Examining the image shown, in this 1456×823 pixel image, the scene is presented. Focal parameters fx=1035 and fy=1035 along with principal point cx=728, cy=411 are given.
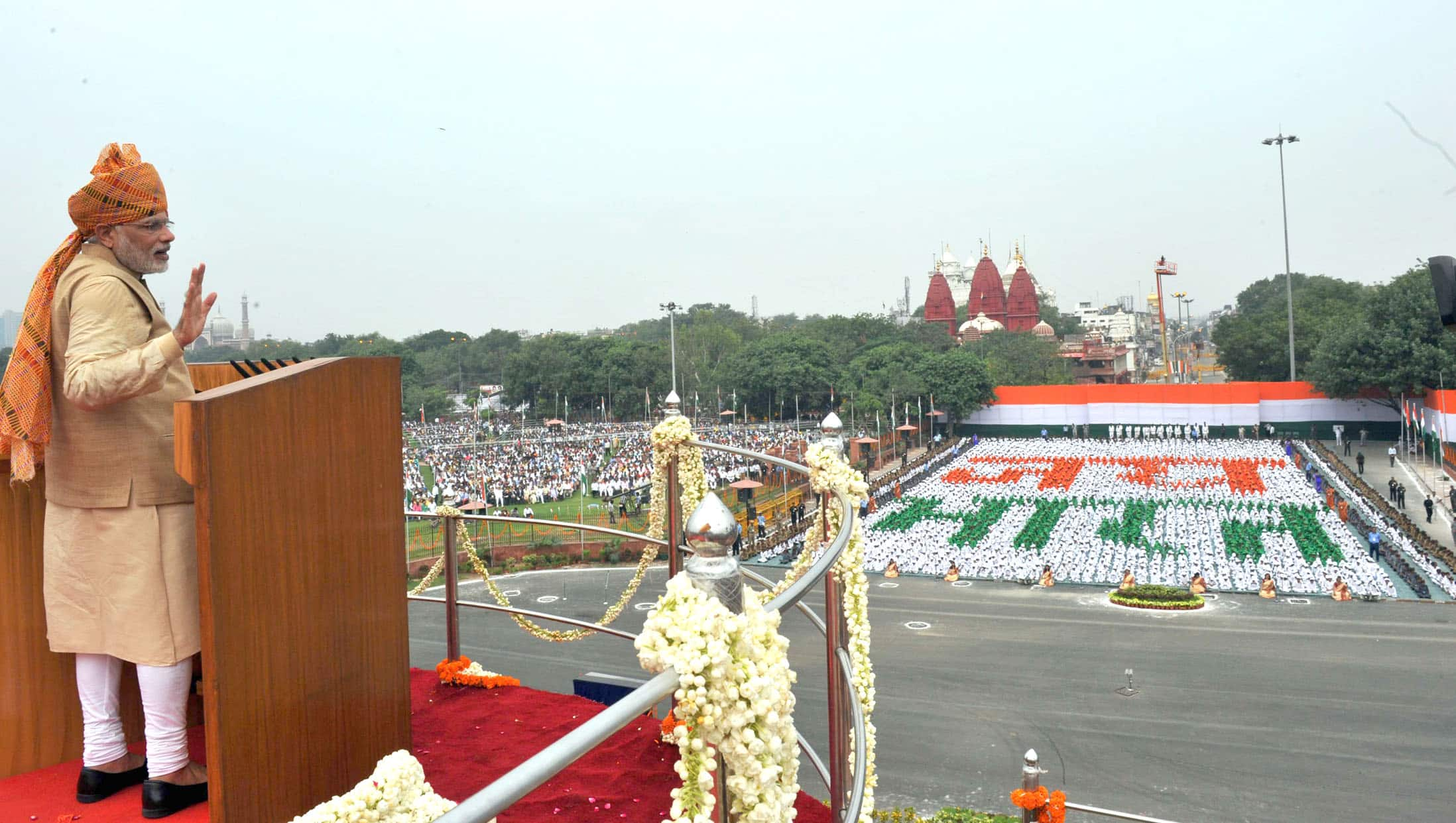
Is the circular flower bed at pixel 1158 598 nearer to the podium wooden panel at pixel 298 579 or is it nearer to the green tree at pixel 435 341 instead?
the podium wooden panel at pixel 298 579

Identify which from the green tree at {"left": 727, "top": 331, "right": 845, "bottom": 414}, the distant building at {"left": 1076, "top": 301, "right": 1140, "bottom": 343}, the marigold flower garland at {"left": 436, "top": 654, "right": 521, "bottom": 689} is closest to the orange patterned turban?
the marigold flower garland at {"left": 436, "top": 654, "right": 521, "bottom": 689}

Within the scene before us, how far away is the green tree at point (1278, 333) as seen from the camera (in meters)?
48.9

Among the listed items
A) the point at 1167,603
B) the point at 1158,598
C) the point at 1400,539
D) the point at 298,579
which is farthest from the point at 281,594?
the point at 1400,539

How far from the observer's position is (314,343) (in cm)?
1329

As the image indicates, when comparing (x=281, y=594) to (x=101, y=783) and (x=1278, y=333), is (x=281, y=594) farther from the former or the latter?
(x=1278, y=333)

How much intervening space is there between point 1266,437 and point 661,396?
2372cm

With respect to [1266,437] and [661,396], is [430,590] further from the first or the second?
[1266,437]

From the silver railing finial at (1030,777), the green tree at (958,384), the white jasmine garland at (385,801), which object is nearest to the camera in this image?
the white jasmine garland at (385,801)

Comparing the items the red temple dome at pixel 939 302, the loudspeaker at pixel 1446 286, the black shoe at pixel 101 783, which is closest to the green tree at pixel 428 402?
the black shoe at pixel 101 783

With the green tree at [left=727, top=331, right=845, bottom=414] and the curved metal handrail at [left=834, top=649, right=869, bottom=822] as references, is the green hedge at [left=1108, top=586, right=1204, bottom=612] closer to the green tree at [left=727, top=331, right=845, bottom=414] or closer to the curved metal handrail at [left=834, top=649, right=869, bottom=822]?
the curved metal handrail at [left=834, top=649, right=869, bottom=822]

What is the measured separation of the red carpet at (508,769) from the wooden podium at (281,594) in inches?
7.3

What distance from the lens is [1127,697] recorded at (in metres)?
13.1

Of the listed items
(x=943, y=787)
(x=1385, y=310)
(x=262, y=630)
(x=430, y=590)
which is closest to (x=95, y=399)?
(x=262, y=630)

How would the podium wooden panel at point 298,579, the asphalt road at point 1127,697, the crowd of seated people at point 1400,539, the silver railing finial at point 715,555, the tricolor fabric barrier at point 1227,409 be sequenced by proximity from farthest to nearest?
the tricolor fabric barrier at point 1227,409 < the crowd of seated people at point 1400,539 < the asphalt road at point 1127,697 < the podium wooden panel at point 298,579 < the silver railing finial at point 715,555
